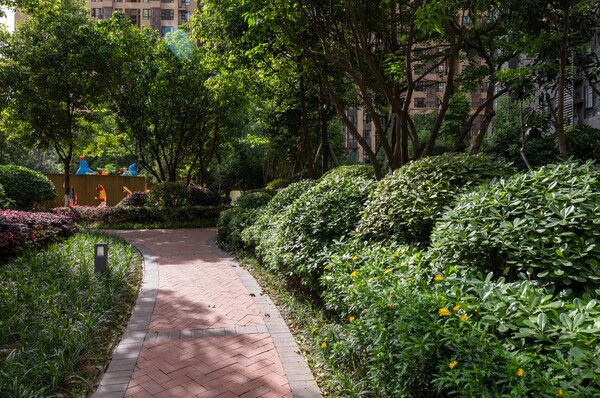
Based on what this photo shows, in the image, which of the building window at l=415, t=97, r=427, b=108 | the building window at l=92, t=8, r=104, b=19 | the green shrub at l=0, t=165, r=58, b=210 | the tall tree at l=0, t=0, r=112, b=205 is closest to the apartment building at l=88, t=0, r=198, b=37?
the building window at l=92, t=8, r=104, b=19

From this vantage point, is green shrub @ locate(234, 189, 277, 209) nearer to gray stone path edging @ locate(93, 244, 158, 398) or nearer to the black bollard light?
gray stone path edging @ locate(93, 244, 158, 398)

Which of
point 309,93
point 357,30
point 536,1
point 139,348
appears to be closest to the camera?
point 139,348

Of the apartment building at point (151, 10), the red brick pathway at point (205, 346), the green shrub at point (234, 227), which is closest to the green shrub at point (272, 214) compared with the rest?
the green shrub at point (234, 227)

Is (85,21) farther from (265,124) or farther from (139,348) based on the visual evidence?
(139,348)

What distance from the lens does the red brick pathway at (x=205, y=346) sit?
11.4 feet

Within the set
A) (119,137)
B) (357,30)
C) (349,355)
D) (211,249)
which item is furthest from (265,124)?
(349,355)

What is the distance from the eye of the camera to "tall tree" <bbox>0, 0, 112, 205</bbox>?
15.5 m

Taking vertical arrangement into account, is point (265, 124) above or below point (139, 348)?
above

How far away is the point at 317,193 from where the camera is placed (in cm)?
631

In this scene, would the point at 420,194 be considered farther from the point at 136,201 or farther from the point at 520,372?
the point at 136,201

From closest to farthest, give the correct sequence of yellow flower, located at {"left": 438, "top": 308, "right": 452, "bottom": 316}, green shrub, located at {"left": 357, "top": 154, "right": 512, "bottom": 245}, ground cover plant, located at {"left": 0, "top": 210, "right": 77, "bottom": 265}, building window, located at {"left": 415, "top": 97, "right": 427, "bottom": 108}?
1. yellow flower, located at {"left": 438, "top": 308, "right": 452, "bottom": 316}
2. green shrub, located at {"left": 357, "top": 154, "right": 512, "bottom": 245}
3. ground cover plant, located at {"left": 0, "top": 210, "right": 77, "bottom": 265}
4. building window, located at {"left": 415, "top": 97, "right": 427, "bottom": 108}

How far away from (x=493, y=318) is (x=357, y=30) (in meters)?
5.61

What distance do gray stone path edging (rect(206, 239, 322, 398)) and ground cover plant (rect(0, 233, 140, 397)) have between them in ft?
5.16

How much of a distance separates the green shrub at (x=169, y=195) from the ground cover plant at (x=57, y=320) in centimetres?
1023
